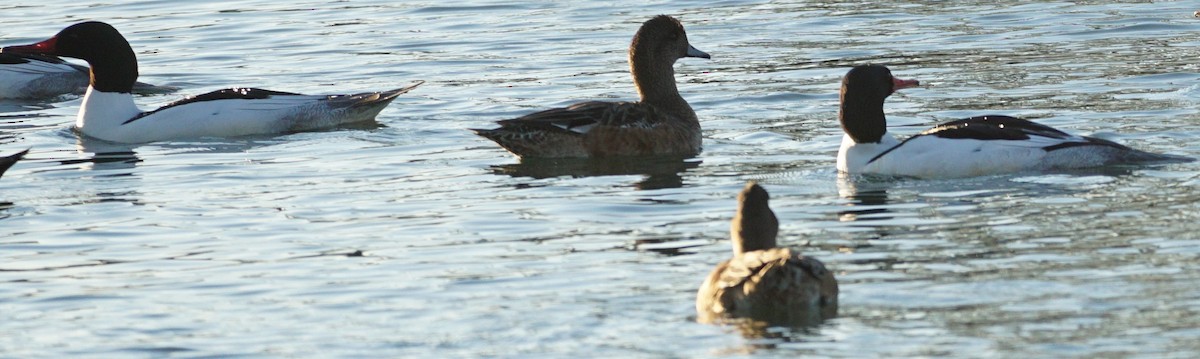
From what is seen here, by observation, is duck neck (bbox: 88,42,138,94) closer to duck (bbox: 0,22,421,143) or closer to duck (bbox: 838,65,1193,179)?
duck (bbox: 0,22,421,143)

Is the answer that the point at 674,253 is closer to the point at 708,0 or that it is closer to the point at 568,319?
the point at 568,319

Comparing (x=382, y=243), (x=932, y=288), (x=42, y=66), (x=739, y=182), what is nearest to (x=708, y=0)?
(x=42, y=66)

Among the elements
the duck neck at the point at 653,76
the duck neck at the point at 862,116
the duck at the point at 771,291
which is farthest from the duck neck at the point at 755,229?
the duck neck at the point at 653,76

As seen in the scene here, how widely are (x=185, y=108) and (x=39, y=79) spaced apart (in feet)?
14.1

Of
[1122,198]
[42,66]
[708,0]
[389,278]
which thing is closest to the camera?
[389,278]

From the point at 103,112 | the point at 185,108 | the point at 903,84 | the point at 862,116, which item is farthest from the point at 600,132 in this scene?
the point at 103,112

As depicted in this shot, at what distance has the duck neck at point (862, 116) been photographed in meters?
13.4

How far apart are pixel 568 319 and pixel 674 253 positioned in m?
1.75

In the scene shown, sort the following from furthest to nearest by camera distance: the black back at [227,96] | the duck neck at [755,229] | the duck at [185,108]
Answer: the black back at [227,96] → the duck at [185,108] → the duck neck at [755,229]

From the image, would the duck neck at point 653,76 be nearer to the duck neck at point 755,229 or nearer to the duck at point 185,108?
the duck at point 185,108

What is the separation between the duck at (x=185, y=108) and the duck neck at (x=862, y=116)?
4.88 m

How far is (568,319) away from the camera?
341 inches

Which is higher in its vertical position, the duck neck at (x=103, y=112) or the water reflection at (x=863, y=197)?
the water reflection at (x=863, y=197)

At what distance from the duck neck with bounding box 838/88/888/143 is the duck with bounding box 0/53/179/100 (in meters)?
8.94
